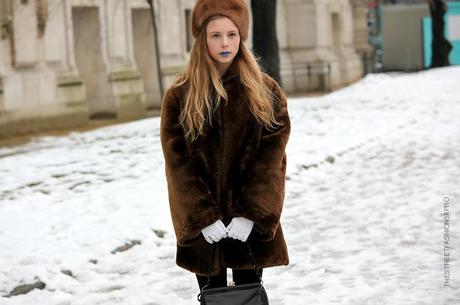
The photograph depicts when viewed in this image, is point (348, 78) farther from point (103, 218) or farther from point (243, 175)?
point (243, 175)

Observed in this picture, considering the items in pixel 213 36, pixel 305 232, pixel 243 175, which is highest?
pixel 213 36

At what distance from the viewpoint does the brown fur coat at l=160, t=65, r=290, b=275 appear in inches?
156

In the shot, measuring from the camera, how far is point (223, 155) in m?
4.01

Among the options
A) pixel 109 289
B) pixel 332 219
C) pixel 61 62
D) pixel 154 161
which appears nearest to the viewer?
pixel 109 289

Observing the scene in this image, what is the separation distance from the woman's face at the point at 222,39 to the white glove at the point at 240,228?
2.30 ft

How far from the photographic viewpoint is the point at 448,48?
37.5 m

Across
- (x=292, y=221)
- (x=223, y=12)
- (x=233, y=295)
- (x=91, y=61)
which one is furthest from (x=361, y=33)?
(x=233, y=295)

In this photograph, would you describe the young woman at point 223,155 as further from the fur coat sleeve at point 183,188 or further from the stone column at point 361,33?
the stone column at point 361,33

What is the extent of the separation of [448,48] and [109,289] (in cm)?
3267

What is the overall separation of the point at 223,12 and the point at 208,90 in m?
0.35

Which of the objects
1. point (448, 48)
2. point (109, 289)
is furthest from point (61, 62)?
point (448, 48)

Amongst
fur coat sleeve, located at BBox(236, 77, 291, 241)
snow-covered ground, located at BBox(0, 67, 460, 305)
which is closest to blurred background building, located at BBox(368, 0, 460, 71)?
snow-covered ground, located at BBox(0, 67, 460, 305)

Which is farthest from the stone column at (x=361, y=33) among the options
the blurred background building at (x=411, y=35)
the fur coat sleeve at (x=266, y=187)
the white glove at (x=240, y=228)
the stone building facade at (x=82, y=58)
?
the white glove at (x=240, y=228)

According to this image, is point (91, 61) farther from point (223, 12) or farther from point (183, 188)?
point (183, 188)
